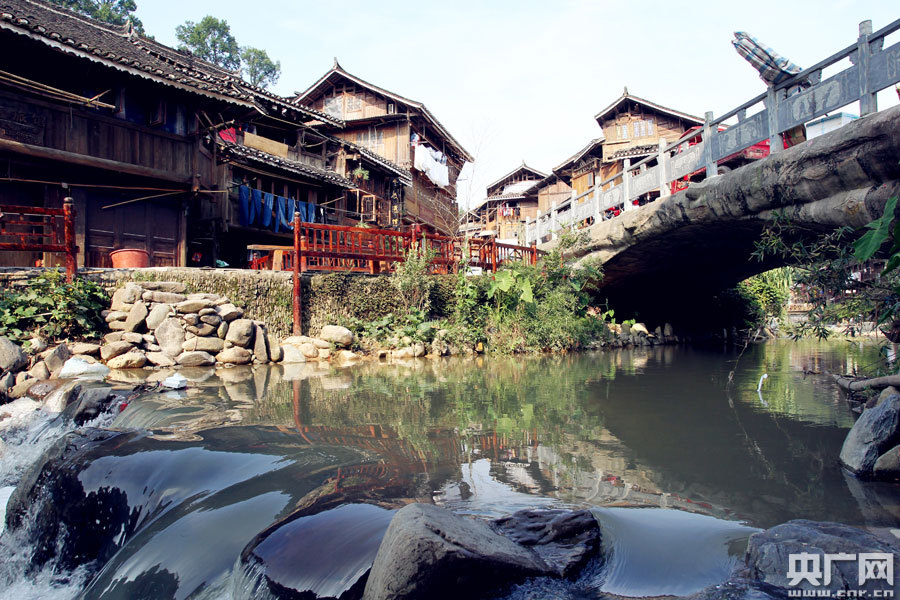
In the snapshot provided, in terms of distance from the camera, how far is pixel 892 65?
555 centimetres

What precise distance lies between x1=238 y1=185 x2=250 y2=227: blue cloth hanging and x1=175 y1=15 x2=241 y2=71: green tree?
2148cm

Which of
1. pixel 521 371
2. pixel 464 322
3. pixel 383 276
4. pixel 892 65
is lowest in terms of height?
pixel 521 371

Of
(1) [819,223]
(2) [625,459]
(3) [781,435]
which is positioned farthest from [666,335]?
(2) [625,459]

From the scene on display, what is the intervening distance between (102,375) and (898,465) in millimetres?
8433

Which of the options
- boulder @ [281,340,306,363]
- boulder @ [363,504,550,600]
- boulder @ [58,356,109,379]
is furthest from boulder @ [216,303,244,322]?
boulder @ [363,504,550,600]

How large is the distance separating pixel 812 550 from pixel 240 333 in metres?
8.61

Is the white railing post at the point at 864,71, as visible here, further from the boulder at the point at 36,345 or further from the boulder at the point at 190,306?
the boulder at the point at 36,345

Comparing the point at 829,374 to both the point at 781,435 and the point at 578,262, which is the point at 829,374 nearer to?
the point at 781,435

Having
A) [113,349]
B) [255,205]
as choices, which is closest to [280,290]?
[113,349]

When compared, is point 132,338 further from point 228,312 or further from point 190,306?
point 228,312

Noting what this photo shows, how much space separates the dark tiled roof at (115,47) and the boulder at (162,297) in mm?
5123

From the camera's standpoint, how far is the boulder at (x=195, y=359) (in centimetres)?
836

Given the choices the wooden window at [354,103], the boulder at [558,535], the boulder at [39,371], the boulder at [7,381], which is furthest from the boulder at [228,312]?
the wooden window at [354,103]

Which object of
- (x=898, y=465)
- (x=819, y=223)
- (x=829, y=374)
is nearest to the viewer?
(x=898, y=465)
